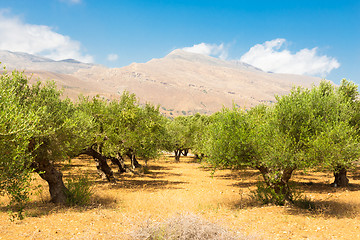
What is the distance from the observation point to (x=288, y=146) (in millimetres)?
16453

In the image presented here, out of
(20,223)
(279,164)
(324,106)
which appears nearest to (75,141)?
(20,223)

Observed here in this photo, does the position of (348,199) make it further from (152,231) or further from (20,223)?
(20,223)

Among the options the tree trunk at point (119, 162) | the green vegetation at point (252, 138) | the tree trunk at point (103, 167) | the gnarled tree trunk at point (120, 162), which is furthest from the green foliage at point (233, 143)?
the gnarled tree trunk at point (120, 162)

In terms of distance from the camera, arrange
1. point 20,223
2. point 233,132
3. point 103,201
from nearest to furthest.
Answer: point 20,223, point 233,132, point 103,201

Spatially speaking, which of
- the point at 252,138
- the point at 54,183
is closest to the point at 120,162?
the point at 54,183

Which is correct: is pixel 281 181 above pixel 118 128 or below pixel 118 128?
below

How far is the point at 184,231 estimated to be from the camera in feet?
32.1

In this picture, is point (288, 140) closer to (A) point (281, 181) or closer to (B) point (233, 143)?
(B) point (233, 143)

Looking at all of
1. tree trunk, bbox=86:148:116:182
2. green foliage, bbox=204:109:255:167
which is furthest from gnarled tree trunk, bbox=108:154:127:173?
green foliage, bbox=204:109:255:167

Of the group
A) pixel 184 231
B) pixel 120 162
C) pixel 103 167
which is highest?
pixel 184 231

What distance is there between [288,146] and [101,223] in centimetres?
1385

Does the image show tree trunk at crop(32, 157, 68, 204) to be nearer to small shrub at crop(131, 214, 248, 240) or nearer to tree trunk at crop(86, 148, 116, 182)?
tree trunk at crop(86, 148, 116, 182)

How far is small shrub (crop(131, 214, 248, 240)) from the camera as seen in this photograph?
32.0ft

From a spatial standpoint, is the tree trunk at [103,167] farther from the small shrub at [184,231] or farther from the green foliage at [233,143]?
the small shrub at [184,231]
